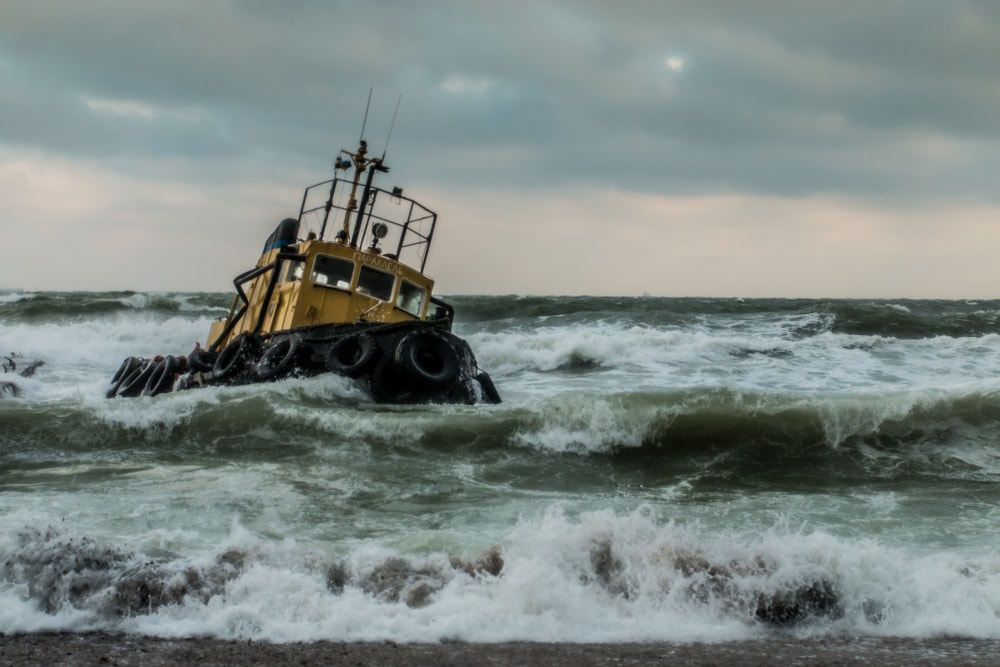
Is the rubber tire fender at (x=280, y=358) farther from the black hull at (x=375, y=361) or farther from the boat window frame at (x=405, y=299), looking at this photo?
the boat window frame at (x=405, y=299)

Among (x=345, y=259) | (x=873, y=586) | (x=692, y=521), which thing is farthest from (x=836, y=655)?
(x=345, y=259)

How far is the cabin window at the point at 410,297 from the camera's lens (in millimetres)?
12461

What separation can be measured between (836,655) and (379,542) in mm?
2550

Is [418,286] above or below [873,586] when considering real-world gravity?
above

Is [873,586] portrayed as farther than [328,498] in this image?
No

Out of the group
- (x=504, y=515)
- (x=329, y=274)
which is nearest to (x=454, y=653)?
(x=504, y=515)

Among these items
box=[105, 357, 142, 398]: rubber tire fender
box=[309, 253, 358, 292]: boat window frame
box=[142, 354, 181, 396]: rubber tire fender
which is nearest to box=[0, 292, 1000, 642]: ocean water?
box=[105, 357, 142, 398]: rubber tire fender

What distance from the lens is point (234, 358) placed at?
1140 cm

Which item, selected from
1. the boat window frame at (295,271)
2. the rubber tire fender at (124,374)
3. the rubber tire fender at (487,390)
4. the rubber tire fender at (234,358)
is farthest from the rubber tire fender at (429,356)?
the rubber tire fender at (124,374)

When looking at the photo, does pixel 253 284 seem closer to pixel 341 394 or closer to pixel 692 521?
pixel 341 394

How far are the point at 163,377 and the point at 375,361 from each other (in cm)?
382

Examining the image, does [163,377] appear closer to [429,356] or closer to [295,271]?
[295,271]

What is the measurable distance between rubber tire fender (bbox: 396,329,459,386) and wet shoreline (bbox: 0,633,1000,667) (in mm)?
7163

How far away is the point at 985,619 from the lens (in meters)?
4.14
